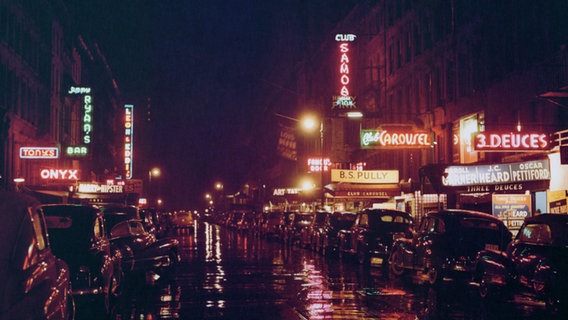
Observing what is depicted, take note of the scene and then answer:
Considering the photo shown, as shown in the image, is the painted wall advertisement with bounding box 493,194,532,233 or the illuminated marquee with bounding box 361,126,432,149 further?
the illuminated marquee with bounding box 361,126,432,149

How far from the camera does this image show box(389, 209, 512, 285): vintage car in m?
17.8

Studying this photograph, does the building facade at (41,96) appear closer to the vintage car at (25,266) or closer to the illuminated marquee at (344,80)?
the illuminated marquee at (344,80)

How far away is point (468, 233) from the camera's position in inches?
712

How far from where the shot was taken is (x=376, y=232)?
82.7 ft

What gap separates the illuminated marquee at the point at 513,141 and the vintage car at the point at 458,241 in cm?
631

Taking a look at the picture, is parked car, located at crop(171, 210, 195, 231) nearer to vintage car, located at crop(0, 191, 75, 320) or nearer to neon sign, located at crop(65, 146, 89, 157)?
neon sign, located at crop(65, 146, 89, 157)

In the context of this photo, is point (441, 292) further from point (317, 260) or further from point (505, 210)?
point (317, 260)

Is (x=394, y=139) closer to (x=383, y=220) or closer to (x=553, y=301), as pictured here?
(x=383, y=220)

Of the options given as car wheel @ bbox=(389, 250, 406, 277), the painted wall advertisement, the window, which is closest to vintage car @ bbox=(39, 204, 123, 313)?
the window

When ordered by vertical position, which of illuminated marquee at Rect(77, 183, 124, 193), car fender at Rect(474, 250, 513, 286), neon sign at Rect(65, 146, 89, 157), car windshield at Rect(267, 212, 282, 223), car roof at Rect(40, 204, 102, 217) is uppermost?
neon sign at Rect(65, 146, 89, 157)

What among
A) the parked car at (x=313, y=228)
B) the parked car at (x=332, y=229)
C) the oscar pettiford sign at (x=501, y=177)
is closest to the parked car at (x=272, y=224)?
the parked car at (x=313, y=228)

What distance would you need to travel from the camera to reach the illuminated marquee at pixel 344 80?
4147cm

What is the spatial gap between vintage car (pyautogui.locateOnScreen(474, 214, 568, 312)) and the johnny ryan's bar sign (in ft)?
28.6

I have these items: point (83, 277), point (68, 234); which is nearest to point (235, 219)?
point (68, 234)
